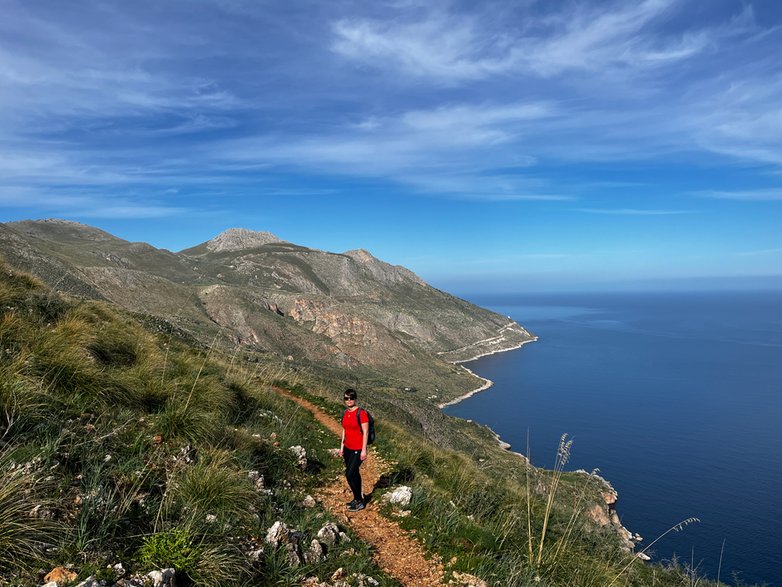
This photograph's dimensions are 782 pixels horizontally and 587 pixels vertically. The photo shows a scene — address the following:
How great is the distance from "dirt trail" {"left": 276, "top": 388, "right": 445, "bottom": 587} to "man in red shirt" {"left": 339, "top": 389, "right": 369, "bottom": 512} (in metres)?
0.29

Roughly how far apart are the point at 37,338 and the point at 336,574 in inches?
284

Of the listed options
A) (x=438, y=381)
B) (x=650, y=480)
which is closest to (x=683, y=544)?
(x=650, y=480)

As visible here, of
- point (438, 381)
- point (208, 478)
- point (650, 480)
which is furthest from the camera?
point (438, 381)

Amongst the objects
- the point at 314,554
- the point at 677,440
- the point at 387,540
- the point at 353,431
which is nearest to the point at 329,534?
the point at 314,554

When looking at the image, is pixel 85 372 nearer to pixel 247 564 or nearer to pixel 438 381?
pixel 247 564

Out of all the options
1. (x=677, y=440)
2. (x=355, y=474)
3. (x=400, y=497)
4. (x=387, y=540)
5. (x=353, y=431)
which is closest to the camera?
(x=387, y=540)

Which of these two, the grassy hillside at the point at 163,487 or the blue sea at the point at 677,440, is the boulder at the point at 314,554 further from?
the blue sea at the point at 677,440

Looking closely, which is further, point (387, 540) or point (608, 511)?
point (608, 511)

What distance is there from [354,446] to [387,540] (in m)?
1.99

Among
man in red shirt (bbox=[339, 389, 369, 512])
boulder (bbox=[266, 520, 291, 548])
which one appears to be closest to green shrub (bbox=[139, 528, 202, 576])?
boulder (bbox=[266, 520, 291, 548])

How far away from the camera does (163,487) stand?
5.97m

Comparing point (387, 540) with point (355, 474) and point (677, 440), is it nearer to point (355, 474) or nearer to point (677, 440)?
point (355, 474)

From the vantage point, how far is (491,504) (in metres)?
10.7

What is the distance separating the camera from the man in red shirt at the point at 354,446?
8.70m
